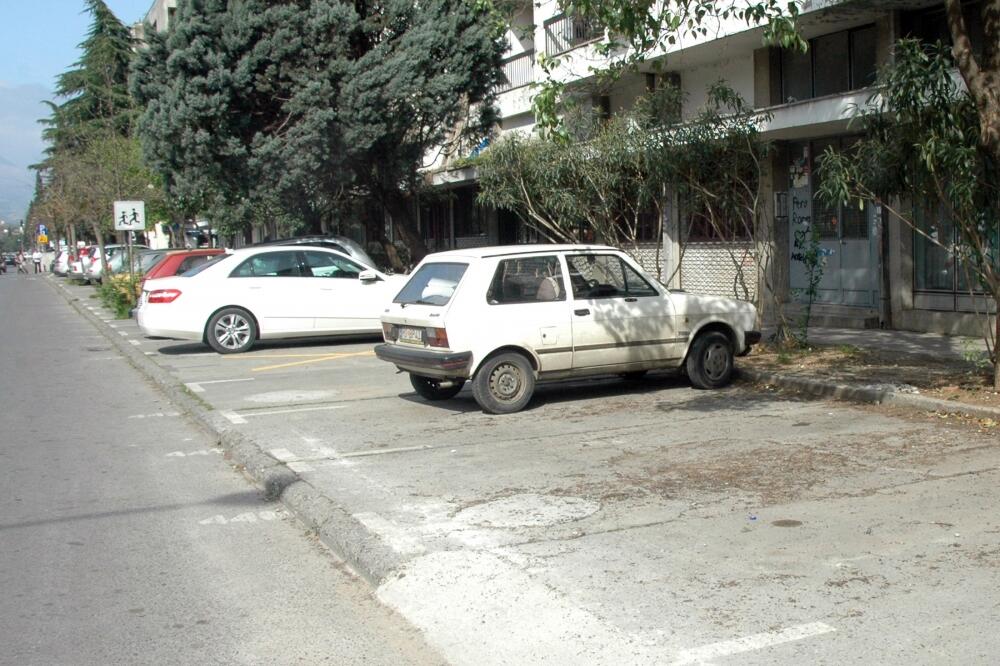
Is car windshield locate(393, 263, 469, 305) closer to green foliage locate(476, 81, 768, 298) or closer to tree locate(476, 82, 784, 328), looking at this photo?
green foliage locate(476, 81, 768, 298)

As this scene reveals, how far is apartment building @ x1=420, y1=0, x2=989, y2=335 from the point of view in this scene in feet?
50.5

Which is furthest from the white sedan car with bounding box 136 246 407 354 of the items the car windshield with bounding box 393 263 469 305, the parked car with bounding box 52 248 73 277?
the parked car with bounding box 52 248 73 277

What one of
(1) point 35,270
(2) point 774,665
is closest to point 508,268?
(2) point 774,665

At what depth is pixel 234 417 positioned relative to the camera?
10.9 meters

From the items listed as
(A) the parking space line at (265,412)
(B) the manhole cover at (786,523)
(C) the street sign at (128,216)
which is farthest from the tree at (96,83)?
(B) the manhole cover at (786,523)

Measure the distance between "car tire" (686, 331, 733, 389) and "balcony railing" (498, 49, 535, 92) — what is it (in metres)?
16.3

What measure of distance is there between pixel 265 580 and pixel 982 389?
7309mm

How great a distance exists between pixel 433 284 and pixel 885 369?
5192mm

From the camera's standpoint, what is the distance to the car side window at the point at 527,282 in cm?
1044

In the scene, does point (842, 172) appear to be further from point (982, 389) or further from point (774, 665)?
point (774, 665)

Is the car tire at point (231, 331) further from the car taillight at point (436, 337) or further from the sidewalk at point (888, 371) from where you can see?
the sidewalk at point (888, 371)

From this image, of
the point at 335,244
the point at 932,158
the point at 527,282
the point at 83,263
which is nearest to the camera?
the point at 932,158

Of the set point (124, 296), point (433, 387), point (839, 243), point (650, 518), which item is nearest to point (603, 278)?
point (433, 387)

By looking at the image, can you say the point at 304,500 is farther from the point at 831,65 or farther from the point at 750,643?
the point at 831,65
